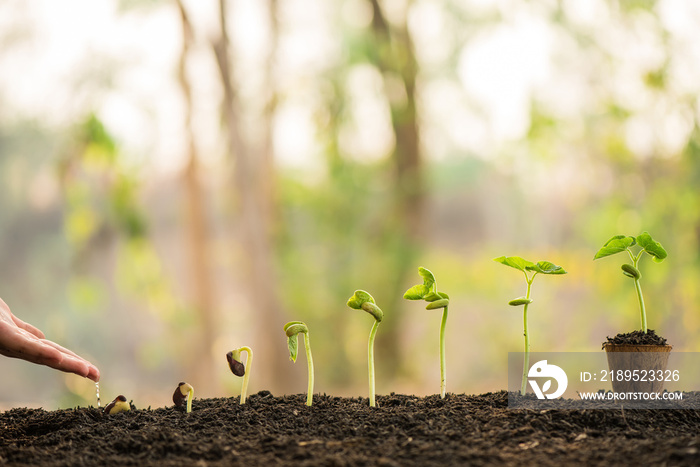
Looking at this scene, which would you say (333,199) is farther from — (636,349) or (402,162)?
(636,349)

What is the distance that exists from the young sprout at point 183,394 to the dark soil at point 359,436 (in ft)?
0.08

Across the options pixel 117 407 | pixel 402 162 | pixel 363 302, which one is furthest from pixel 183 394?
pixel 402 162

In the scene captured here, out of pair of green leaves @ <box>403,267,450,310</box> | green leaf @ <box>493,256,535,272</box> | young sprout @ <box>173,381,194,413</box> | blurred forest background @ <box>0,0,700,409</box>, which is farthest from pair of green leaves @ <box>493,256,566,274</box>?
blurred forest background @ <box>0,0,700,409</box>

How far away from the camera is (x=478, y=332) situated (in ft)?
17.7

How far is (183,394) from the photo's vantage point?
146cm

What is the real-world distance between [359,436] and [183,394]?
47 cm

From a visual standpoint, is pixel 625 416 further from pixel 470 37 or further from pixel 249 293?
pixel 470 37

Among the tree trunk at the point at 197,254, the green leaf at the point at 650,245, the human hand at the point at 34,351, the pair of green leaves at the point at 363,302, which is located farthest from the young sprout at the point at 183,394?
the tree trunk at the point at 197,254

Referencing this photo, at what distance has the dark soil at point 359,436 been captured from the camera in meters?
1.05

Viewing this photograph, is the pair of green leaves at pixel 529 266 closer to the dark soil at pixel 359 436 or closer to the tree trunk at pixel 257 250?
the dark soil at pixel 359 436

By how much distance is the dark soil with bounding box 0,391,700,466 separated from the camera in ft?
3.43

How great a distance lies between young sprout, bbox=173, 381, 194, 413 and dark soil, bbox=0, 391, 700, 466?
0.02m

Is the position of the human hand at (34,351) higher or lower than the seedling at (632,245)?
lower

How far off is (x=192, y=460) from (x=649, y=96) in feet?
13.9
